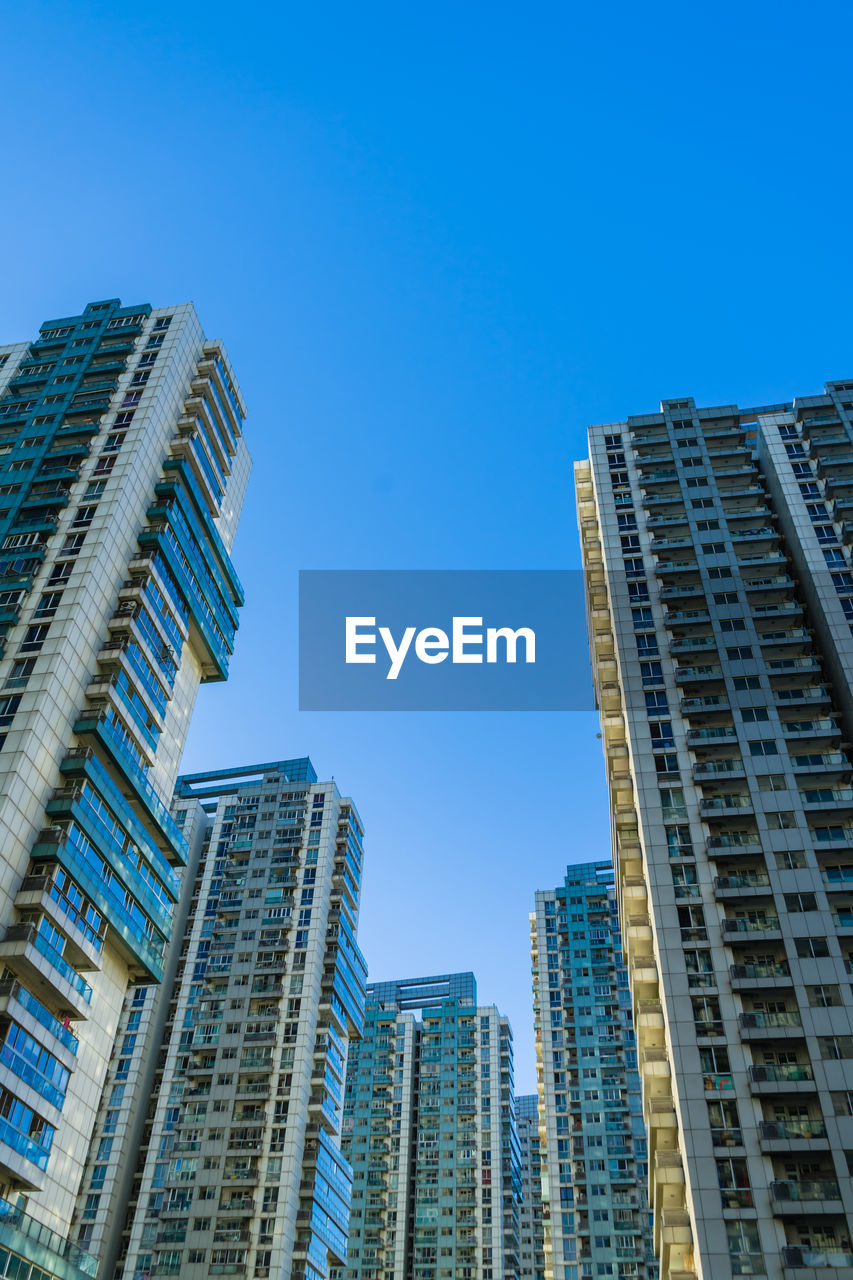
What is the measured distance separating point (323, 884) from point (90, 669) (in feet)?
161

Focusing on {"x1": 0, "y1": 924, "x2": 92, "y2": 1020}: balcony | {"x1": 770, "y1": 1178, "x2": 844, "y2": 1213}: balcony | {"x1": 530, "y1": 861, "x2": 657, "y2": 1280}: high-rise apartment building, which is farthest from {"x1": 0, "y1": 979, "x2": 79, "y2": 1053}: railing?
{"x1": 530, "y1": 861, "x2": 657, "y2": 1280}: high-rise apartment building

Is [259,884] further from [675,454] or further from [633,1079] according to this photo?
[675,454]

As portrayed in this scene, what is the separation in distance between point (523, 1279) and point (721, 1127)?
4444 inches

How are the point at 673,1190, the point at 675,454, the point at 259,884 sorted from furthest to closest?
1. the point at 259,884
2. the point at 675,454
3. the point at 673,1190

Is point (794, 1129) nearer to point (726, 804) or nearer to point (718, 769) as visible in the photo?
point (726, 804)

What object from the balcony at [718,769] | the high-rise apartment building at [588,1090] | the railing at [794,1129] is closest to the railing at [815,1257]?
the railing at [794,1129]

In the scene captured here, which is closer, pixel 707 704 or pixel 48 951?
pixel 48 951

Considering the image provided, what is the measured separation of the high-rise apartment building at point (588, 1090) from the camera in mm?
98812

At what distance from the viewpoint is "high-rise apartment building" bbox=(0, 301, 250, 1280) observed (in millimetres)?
49594

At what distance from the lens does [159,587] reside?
217 feet

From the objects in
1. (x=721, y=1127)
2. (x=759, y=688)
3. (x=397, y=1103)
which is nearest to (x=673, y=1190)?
(x=721, y=1127)

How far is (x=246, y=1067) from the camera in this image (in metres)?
93.1

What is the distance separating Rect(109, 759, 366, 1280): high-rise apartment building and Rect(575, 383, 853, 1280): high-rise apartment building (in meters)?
38.6

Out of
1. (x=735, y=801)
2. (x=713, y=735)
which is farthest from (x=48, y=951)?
(x=713, y=735)
